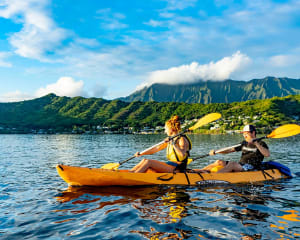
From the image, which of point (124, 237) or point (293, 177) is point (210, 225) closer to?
point (124, 237)

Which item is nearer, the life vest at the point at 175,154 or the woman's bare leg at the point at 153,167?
the life vest at the point at 175,154

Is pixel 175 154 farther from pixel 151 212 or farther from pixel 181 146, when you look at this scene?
pixel 151 212

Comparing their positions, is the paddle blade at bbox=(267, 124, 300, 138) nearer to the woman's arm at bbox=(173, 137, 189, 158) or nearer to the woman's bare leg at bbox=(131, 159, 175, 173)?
the woman's arm at bbox=(173, 137, 189, 158)

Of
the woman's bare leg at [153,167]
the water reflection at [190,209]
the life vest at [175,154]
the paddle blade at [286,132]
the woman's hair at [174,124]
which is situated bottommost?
the water reflection at [190,209]

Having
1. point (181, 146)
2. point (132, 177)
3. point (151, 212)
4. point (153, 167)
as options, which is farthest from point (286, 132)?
point (151, 212)

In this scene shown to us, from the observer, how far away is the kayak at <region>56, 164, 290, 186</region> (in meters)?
9.38

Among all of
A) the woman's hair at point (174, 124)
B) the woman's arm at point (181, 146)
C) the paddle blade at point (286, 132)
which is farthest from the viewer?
the paddle blade at point (286, 132)

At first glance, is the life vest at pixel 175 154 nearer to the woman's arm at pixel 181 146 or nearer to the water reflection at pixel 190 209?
the woman's arm at pixel 181 146

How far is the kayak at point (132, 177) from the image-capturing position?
9.38 metres

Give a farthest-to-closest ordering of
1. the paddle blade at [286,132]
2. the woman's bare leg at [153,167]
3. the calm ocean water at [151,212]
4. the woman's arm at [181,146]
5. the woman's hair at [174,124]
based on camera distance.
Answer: the paddle blade at [286,132] → the woman's bare leg at [153,167] → the woman's hair at [174,124] → the woman's arm at [181,146] → the calm ocean water at [151,212]

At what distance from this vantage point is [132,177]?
31.3 feet

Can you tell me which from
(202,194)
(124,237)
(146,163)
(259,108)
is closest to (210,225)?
(124,237)

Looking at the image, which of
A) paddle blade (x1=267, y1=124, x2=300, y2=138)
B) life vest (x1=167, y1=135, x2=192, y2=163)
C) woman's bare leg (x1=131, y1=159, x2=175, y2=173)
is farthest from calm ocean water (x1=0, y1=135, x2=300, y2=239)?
paddle blade (x1=267, y1=124, x2=300, y2=138)

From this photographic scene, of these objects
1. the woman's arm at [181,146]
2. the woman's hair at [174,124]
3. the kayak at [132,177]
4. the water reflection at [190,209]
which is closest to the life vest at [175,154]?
the woman's arm at [181,146]
